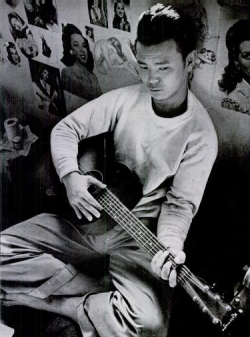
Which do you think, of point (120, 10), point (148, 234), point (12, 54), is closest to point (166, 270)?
point (148, 234)

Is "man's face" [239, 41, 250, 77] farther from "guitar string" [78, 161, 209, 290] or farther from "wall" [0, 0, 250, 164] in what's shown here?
"guitar string" [78, 161, 209, 290]

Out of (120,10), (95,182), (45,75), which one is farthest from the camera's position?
(45,75)

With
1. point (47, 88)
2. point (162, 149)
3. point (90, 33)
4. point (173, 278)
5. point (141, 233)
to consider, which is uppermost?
point (90, 33)

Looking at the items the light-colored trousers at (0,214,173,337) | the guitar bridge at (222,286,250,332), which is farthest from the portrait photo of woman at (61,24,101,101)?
the guitar bridge at (222,286,250,332)

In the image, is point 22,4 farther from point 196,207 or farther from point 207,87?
point 196,207

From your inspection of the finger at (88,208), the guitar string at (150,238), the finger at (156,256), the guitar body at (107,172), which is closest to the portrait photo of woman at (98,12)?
the guitar body at (107,172)

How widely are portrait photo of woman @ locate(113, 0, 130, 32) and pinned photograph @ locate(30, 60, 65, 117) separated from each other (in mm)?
300

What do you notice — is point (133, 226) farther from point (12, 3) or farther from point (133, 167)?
point (12, 3)

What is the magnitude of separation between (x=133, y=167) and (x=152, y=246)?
269 mm

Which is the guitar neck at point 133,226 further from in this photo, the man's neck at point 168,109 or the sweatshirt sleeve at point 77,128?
the man's neck at point 168,109

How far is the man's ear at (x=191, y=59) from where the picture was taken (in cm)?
162

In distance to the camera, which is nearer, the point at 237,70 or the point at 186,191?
the point at 237,70

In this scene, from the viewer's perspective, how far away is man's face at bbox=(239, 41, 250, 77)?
1578mm

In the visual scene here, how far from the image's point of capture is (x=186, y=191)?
1.72 metres
